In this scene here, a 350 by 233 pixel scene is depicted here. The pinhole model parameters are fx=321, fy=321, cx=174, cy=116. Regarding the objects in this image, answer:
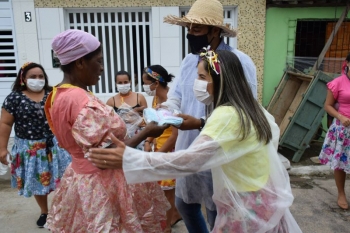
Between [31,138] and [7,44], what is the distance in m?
3.38

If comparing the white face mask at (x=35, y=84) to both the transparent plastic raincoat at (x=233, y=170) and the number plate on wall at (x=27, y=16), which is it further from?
the number plate on wall at (x=27, y=16)

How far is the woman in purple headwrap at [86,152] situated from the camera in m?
1.55

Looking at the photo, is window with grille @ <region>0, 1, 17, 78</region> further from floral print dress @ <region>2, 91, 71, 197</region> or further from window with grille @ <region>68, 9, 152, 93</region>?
floral print dress @ <region>2, 91, 71, 197</region>

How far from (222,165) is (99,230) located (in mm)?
699

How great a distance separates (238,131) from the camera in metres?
1.44

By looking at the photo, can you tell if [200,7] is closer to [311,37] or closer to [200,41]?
[200,41]

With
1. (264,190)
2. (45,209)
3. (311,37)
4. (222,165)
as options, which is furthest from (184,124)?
(311,37)

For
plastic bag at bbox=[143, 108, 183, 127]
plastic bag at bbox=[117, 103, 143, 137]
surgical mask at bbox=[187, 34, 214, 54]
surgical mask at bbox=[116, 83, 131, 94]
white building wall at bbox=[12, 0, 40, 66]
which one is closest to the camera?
plastic bag at bbox=[143, 108, 183, 127]

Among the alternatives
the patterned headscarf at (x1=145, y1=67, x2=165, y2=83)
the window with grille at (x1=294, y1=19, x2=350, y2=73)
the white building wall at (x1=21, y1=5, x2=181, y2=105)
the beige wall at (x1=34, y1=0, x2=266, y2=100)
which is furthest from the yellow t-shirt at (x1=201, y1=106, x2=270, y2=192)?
the window with grille at (x1=294, y1=19, x2=350, y2=73)

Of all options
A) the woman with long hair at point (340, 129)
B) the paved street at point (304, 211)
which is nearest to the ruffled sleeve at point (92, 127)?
the paved street at point (304, 211)

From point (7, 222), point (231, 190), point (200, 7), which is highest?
point (200, 7)

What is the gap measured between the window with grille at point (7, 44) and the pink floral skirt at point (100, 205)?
4.89 m

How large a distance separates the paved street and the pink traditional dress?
1668 millimetres

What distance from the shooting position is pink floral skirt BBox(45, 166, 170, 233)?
1.64 m
